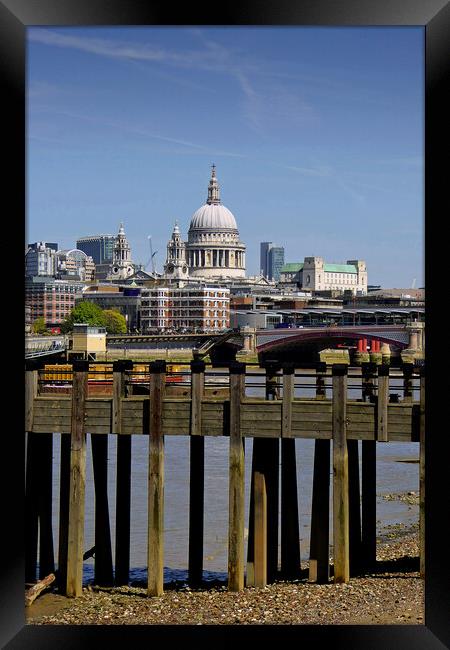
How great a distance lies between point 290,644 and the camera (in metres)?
5.08

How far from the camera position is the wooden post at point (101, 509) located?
25.6 feet

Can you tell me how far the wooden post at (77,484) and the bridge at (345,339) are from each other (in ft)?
111

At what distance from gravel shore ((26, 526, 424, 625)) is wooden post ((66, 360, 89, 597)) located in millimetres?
143

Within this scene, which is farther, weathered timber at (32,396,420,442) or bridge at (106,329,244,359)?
bridge at (106,329,244,359)

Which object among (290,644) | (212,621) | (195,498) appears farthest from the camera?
(195,498)

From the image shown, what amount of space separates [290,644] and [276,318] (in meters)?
63.1

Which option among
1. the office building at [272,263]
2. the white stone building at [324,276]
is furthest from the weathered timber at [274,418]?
the office building at [272,263]

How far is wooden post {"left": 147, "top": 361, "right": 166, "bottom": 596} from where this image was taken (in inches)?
269

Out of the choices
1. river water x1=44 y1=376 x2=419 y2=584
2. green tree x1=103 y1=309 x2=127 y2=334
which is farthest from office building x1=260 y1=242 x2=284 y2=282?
river water x1=44 y1=376 x2=419 y2=584

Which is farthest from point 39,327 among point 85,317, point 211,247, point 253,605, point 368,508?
→ point 211,247

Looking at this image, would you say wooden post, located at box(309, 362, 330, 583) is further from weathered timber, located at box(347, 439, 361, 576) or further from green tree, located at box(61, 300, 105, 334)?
green tree, located at box(61, 300, 105, 334)
